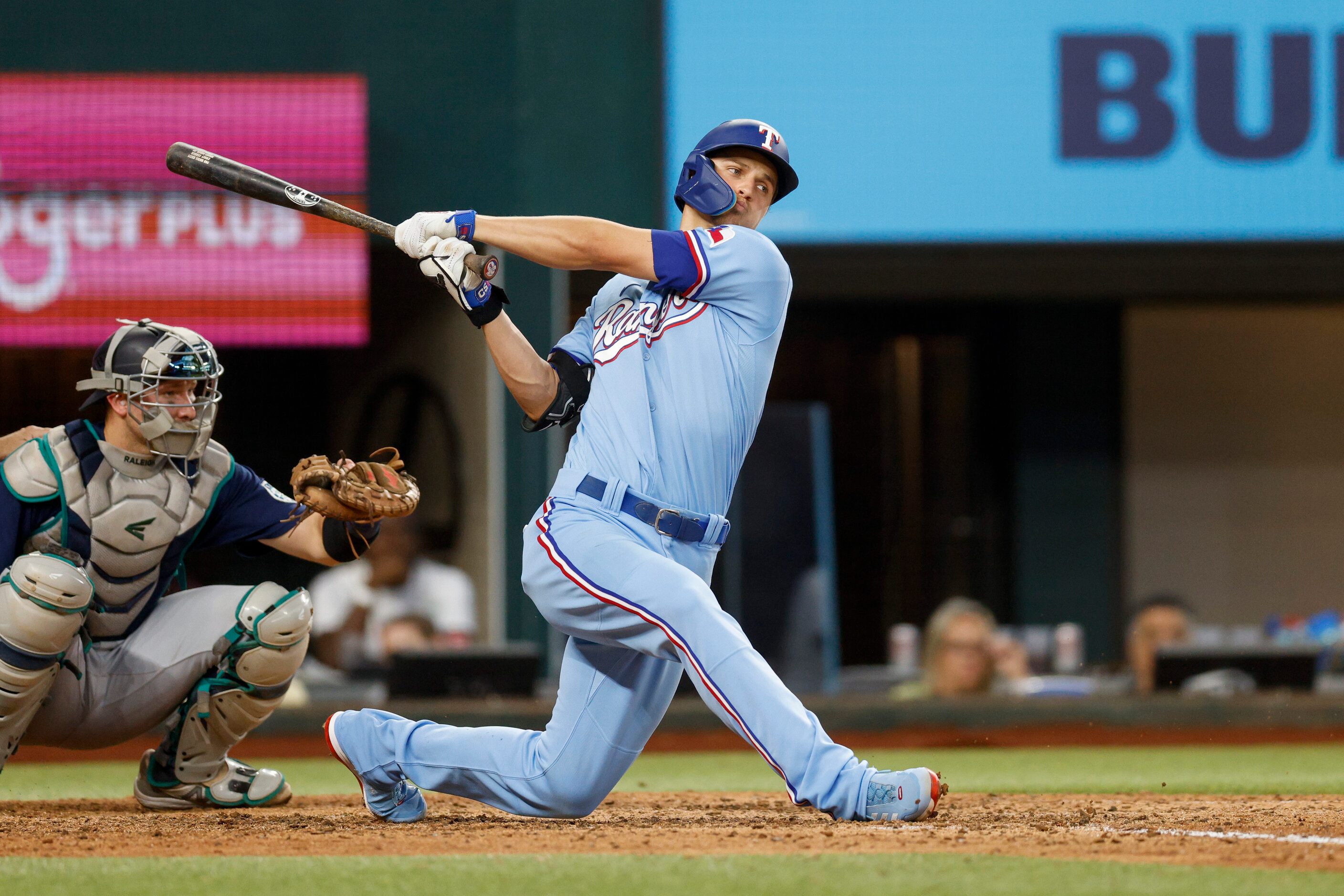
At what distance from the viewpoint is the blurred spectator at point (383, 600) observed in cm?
830

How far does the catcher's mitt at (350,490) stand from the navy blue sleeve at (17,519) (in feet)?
1.97

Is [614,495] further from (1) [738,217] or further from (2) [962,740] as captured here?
(2) [962,740]

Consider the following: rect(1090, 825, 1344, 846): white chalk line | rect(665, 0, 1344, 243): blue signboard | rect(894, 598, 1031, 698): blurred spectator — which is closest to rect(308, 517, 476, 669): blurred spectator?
rect(894, 598, 1031, 698): blurred spectator

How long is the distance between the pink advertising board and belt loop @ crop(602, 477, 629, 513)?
17.4 feet

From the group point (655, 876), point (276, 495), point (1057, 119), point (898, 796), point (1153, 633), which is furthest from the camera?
point (1057, 119)

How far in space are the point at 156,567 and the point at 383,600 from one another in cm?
428

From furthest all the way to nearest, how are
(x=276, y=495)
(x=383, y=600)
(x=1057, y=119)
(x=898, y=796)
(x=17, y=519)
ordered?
(x=1057, y=119), (x=383, y=600), (x=276, y=495), (x=17, y=519), (x=898, y=796)

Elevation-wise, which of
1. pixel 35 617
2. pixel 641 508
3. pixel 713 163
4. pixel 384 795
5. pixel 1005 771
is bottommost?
pixel 1005 771

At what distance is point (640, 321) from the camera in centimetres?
352

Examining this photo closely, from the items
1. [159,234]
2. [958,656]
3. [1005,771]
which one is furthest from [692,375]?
[159,234]

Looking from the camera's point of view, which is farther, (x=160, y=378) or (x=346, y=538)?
(x=346, y=538)

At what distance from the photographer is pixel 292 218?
8422 mm

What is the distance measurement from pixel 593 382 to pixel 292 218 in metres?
5.29

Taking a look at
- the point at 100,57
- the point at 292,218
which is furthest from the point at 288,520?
the point at 100,57
